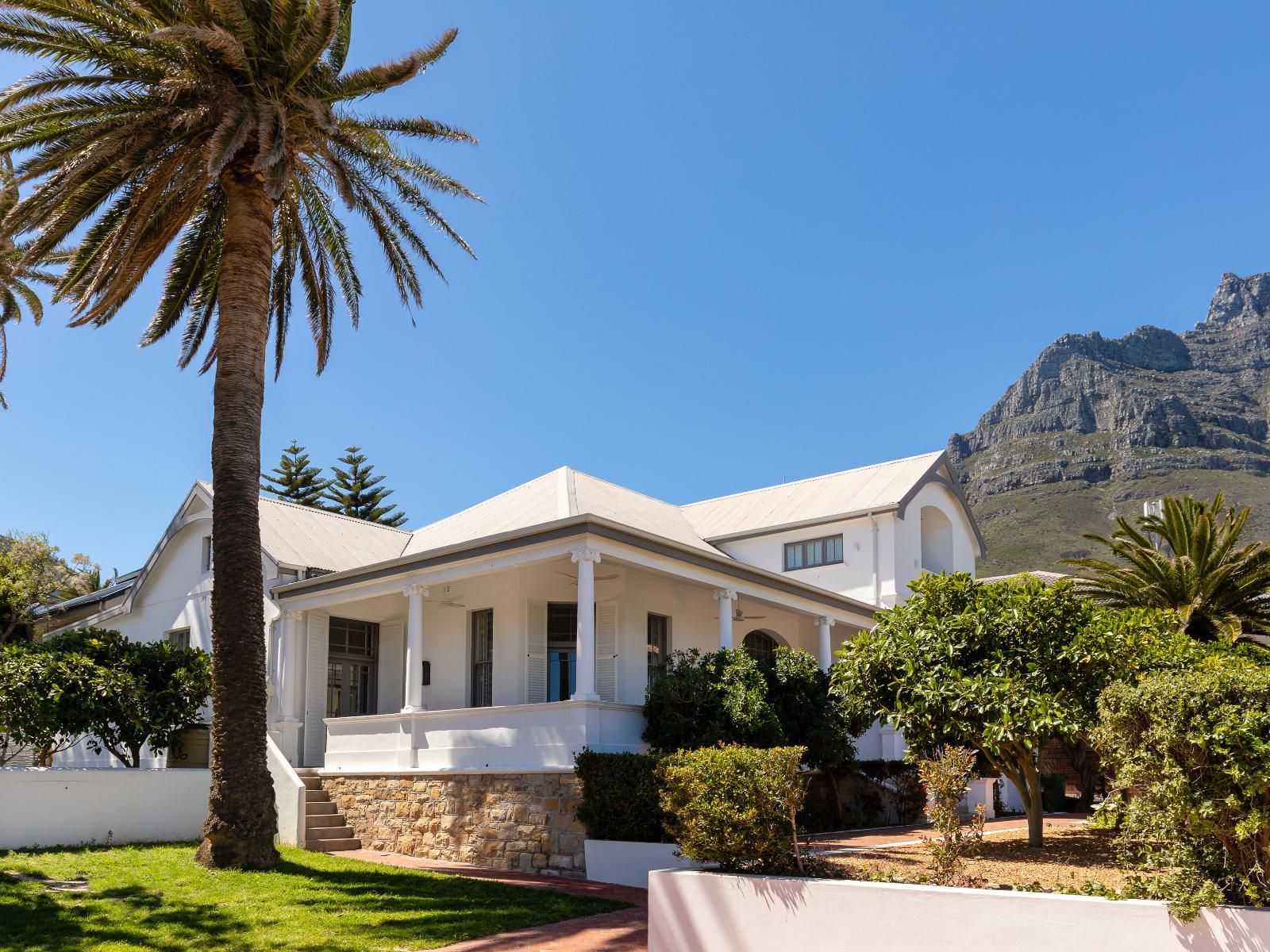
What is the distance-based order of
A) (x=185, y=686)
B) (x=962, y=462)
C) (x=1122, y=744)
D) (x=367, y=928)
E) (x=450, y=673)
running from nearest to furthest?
1. (x=1122, y=744)
2. (x=367, y=928)
3. (x=185, y=686)
4. (x=450, y=673)
5. (x=962, y=462)

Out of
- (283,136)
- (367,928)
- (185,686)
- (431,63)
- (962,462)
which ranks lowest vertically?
(367,928)

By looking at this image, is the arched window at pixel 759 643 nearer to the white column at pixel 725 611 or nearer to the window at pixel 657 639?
the window at pixel 657 639

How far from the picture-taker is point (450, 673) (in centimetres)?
2044

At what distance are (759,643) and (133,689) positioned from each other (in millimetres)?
12599

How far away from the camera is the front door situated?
2120 centimetres

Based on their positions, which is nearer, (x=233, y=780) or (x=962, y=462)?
(x=233, y=780)

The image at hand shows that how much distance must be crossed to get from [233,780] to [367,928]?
13.6 feet

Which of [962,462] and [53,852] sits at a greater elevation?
[962,462]

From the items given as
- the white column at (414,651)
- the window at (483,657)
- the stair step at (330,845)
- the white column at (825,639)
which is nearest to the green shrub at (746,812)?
the white column at (414,651)

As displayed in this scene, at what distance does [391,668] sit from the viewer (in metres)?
21.9

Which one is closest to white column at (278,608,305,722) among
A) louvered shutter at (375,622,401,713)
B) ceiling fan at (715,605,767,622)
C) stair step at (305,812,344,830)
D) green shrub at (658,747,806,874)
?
louvered shutter at (375,622,401,713)

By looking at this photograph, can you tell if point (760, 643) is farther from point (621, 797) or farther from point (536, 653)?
point (621, 797)

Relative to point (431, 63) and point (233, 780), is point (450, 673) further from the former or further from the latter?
point (431, 63)

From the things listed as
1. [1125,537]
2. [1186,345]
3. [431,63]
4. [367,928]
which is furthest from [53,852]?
[1186,345]
